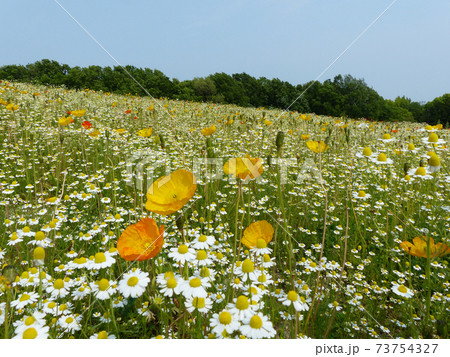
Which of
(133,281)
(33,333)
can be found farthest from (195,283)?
(33,333)

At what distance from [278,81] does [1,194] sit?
100ft

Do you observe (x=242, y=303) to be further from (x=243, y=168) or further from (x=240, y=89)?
(x=240, y=89)

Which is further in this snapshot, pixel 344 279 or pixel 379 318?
pixel 344 279

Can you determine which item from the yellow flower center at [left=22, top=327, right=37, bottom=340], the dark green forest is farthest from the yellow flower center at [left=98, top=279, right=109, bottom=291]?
the dark green forest

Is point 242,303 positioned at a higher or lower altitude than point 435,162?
lower

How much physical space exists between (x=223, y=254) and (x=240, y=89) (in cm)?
3183

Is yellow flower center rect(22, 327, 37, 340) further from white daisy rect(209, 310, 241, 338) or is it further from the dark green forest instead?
the dark green forest

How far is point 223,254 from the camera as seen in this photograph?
1.64 m

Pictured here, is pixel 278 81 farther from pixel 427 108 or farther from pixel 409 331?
pixel 409 331

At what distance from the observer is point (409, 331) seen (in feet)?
4.41

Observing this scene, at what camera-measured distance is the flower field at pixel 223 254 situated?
3.32 feet

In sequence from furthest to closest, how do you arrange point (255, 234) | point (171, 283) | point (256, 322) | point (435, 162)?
point (435, 162) → point (255, 234) → point (171, 283) → point (256, 322)

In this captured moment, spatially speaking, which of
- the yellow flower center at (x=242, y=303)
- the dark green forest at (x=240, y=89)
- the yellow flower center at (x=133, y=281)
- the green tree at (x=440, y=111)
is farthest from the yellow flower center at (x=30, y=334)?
the green tree at (x=440, y=111)
